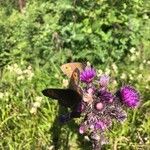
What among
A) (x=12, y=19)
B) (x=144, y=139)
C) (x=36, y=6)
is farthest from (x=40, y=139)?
(x=12, y=19)

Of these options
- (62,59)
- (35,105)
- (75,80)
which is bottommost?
(35,105)

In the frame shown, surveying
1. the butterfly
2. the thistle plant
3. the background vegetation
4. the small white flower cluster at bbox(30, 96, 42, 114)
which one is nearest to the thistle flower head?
the thistle plant

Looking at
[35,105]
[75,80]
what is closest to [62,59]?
[35,105]

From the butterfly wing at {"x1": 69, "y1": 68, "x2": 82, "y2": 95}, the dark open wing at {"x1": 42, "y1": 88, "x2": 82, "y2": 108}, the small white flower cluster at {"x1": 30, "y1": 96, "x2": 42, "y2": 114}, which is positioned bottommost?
the small white flower cluster at {"x1": 30, "y1": 96, "x2": 42, "y2": 114}

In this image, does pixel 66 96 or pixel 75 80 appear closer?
pixel 75 80

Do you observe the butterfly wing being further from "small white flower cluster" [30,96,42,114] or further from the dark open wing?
"small white flower cluster" [30,96,42,114]

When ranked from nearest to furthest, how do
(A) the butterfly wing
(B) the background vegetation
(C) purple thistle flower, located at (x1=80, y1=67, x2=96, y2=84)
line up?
(A) the butterfly wing, (C) purple thistle flower, located at (x1=80, y1=67, x2=96, y2=84), (B) the background vegetation

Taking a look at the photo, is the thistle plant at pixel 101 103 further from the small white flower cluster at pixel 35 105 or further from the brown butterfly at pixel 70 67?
the small white flower cluster at pixel 35 105

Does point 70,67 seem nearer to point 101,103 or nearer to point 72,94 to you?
point 72,94
